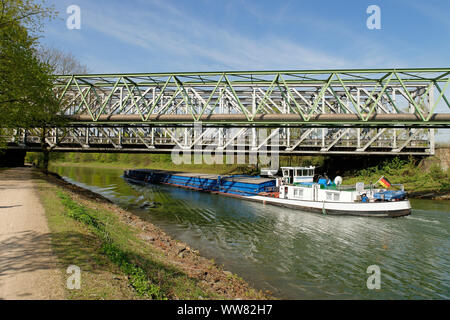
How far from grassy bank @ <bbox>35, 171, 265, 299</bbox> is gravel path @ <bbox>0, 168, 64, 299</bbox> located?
0.31 meters

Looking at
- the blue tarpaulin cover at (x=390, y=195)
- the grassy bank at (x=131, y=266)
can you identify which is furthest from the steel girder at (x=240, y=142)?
the grassy bank at (x=131, y=266)

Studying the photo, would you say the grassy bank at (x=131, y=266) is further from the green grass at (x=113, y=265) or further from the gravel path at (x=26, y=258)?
the gravel path at (x=26, y=258)

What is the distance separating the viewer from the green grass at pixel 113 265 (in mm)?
6488

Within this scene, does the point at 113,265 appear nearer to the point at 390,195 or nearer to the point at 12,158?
the point at 390,195

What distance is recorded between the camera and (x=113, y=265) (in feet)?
25.7

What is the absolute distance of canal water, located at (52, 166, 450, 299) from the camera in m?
10.3

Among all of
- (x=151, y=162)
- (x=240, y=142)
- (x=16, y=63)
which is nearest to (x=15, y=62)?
(x=16, y=63)

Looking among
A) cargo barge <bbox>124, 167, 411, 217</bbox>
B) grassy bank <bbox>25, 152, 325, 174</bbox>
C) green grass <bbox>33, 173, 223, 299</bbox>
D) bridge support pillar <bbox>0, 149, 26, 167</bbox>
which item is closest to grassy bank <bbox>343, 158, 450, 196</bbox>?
grassy bank <bbox>25, 152, 325, 174</bbox>

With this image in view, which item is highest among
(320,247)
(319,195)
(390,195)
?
(390,195)

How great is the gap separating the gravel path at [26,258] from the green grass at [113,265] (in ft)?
1.04

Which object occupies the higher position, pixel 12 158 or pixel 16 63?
pixel 16 63

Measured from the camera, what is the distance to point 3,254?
7.38 meters

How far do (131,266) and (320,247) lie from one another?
1108cm
